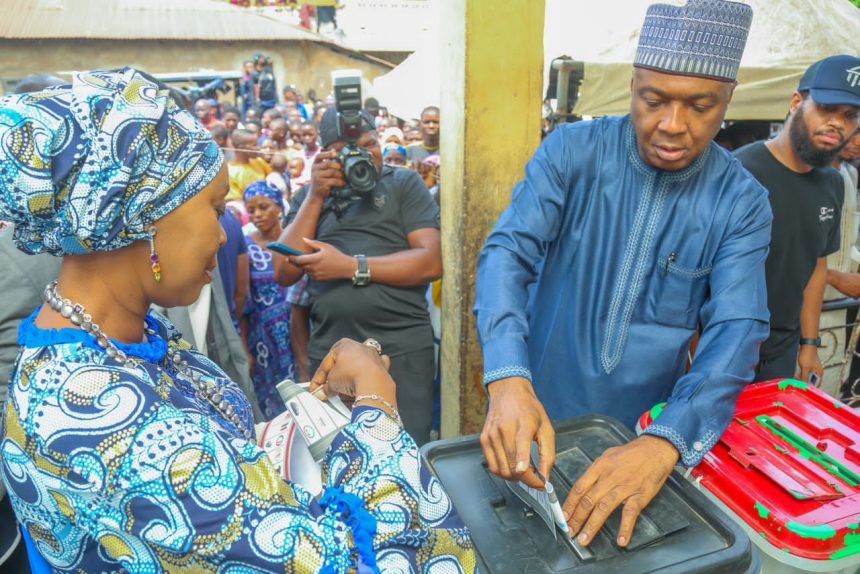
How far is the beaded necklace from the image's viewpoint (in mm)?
960

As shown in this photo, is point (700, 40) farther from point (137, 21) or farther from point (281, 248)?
point (137, 21)

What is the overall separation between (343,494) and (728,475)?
2.75 feet

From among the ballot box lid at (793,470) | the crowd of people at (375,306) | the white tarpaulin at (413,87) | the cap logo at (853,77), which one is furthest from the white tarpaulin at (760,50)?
the ballot box lid at (793,470)

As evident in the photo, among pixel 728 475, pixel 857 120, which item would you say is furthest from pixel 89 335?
pixel 857 120

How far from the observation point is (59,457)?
32.3 inches

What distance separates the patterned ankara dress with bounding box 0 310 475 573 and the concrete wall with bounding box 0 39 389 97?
70.1 ft

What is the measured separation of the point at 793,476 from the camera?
1208mm

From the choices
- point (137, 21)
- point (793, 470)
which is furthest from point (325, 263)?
point (137, 21)

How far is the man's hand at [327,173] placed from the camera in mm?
2654

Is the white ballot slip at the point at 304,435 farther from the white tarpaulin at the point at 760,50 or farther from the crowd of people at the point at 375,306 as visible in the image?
the white tarpaulin at the point at 760,50

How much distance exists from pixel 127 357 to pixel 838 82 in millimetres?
2804

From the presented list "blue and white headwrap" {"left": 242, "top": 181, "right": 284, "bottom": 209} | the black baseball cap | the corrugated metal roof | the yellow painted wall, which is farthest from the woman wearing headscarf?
the corrugated metal roof

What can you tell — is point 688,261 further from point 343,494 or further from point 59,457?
point 59,457

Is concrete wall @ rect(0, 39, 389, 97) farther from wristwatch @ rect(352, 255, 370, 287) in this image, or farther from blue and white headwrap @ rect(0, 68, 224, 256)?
blue and white headwrap @ rect(0, 68, 224, 256)
